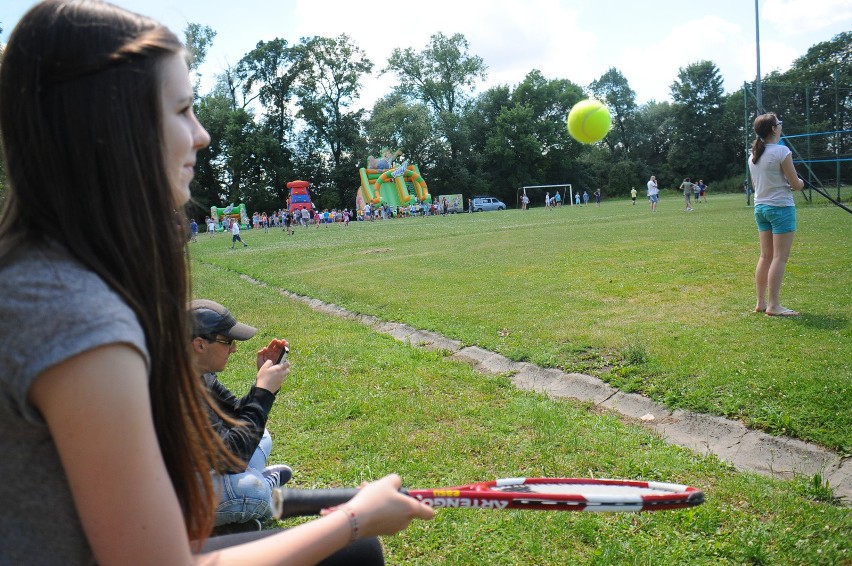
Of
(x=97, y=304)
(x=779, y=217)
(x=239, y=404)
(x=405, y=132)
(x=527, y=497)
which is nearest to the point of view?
(x=97, y=304)

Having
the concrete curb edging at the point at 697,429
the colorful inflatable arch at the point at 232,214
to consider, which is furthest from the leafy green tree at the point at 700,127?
the concrete curb edging at the point at 697,429

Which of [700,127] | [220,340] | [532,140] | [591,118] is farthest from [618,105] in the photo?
[220,340]

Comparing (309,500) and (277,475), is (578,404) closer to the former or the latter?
(277,475)

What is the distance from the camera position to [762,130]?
A: 7.29 metres

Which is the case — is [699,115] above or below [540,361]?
above

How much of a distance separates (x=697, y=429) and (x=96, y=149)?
4329 mm

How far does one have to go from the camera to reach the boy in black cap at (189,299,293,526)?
3225mm

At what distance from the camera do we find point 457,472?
12.9ft

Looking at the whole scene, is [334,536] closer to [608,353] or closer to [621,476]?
[621,476]

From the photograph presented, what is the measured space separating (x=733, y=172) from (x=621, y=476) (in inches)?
3043

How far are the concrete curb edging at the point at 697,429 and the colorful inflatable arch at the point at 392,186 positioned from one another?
163ft

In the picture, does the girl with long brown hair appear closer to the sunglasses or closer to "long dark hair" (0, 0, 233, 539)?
"long dark hair" (0, 0, 233, 539)

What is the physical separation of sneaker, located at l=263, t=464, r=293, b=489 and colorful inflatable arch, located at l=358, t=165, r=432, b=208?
51651 mm

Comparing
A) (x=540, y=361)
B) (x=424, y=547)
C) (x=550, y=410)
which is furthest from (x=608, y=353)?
(x=424, y=547)
